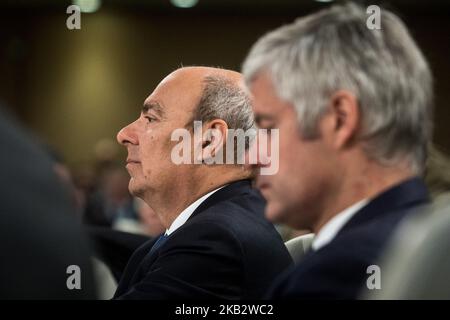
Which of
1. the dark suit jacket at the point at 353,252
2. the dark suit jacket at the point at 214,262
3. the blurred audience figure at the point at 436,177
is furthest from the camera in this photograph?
the blurred audience figure at the point at 436,177

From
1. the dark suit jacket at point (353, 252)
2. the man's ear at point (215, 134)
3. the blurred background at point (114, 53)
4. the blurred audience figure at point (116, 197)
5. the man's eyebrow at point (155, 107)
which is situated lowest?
the blurred audience figure at point (116, 197)

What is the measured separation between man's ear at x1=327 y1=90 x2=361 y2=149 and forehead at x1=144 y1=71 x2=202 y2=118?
67cm

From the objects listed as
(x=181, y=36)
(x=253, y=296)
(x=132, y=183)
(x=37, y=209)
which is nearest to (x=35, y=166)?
(x=37, y=209)

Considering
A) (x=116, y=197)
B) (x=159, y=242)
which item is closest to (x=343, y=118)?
(x=159, y=242)

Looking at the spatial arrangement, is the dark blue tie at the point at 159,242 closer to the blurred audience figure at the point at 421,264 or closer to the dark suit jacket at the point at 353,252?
the dark suit jacket at the point at 353,252

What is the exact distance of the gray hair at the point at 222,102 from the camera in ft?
6.22

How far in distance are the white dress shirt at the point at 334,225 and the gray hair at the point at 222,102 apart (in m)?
0.63

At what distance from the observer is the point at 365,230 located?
4.01ft

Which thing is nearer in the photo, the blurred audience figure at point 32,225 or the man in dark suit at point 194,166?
the blurred audience figure at point 32,225

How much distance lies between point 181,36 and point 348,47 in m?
6.17

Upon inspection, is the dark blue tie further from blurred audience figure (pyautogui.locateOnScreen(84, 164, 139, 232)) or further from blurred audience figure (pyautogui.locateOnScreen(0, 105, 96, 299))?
blurred audience figure (pyautogui.locateOnScreen(84, 164, 139, 232))

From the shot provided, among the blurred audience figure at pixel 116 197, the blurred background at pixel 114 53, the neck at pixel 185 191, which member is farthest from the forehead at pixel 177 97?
the blurred background at pixel 114 53

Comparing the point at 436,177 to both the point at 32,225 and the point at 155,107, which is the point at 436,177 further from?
the point at 32,225

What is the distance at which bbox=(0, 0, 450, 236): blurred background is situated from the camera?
6875 millimetres
